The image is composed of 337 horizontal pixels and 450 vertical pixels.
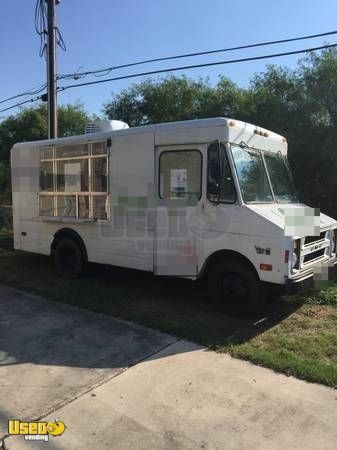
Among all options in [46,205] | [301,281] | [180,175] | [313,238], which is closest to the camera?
[301,281]

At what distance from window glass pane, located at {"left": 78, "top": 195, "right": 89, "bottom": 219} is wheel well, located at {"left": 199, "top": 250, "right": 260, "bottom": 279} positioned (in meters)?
2.49

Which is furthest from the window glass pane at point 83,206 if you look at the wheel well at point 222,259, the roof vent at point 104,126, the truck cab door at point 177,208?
the wheel well at point 222,259

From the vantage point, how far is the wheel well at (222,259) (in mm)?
5818

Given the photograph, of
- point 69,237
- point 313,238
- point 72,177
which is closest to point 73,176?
point 72,177

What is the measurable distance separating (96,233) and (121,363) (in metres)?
3.29

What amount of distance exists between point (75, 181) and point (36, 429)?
4.96 m

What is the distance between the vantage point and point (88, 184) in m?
7.49

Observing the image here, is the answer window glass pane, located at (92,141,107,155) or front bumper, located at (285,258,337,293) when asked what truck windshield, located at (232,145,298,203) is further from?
window glass pane, located at (92,141,107,155)

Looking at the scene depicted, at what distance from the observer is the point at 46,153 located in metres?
8.18

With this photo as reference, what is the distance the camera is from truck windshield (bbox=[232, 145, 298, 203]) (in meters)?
5.90

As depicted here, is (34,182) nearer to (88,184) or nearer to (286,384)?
(88,184)

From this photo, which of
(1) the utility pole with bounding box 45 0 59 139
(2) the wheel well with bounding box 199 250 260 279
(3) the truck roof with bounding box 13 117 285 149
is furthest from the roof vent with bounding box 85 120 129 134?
(1) the utility pole with bounding box 45 0 59 139

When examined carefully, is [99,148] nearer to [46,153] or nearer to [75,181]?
[75,181]

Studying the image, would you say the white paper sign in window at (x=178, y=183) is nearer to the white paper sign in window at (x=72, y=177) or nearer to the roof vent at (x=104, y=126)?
the white paper sign in window at (x=72, y=177)
